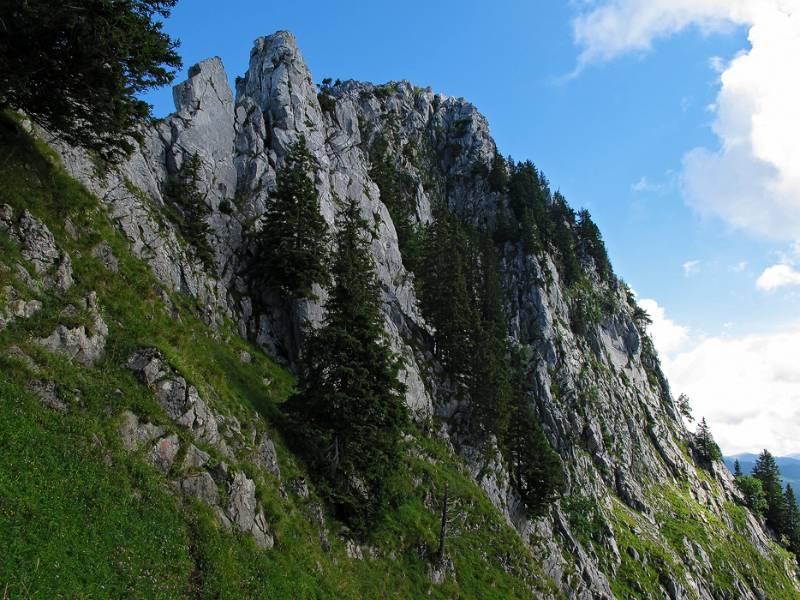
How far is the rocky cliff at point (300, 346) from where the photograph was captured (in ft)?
53.2

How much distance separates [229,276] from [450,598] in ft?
95.1

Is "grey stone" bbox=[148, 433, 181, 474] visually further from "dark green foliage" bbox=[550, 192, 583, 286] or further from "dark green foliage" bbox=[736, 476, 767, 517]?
"dark green foliage" bbox=[736, 476, 767, 517]

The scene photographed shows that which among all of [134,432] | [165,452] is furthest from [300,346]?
[134,432]

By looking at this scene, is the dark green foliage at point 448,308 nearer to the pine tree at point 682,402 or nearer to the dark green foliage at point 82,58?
the dark green foliage at point 82,58

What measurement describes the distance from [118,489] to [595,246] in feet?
372

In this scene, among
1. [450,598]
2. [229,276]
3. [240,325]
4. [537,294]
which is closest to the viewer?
[450,598]

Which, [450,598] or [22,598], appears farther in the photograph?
[450,598]

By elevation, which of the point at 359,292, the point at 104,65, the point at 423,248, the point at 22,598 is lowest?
the point at 22,598

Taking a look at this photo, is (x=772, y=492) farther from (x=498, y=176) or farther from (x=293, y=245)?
(x=293, y=245)

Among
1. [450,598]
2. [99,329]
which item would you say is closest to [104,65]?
[99,329]

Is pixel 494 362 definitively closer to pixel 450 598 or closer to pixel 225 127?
pixel 450 598

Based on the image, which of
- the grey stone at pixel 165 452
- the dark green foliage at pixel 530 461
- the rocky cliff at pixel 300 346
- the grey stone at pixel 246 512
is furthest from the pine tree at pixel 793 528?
the grey stone at pixel 165 452

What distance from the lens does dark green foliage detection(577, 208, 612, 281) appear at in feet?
358

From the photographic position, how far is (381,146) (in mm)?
97688
